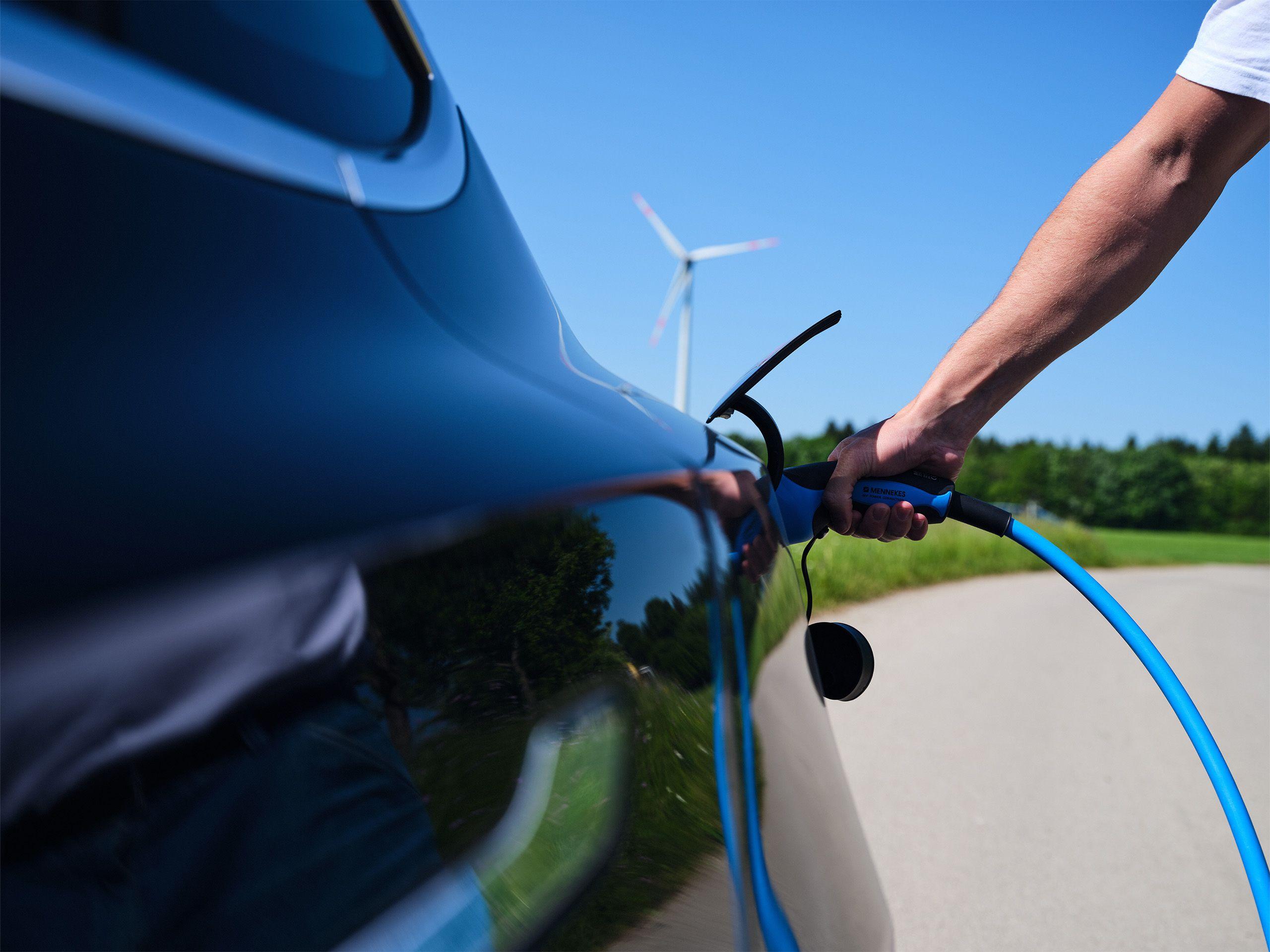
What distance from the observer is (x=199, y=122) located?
54cm

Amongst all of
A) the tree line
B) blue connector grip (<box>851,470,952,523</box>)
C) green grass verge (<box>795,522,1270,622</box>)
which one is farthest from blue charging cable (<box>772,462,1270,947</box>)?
the tree line

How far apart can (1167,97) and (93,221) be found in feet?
5.76

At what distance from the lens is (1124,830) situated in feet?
12.1

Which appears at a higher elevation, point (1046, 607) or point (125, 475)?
point (125, 475)

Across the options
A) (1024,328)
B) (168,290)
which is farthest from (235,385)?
Result: (1024,328)

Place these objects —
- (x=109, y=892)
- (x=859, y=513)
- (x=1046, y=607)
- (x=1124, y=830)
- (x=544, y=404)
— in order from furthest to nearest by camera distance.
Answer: (x=1046, y=607), (x=1124, y=830), (x=859, y=513), (x=544, y=404), (x=109, y=892)

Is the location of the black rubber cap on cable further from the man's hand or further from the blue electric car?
the blue electric car

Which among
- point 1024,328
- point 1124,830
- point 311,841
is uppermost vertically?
point 311,841

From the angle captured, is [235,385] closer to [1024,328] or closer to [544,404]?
[544,404]

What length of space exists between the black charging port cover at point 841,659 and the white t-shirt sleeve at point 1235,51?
118cm

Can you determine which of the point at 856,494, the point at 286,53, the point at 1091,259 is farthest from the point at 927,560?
the point at 286,53

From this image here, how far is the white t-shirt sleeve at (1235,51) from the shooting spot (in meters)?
1.41

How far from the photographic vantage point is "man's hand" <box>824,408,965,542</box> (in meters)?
1.31

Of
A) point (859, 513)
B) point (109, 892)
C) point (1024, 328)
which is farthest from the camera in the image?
point (1024, 328)
